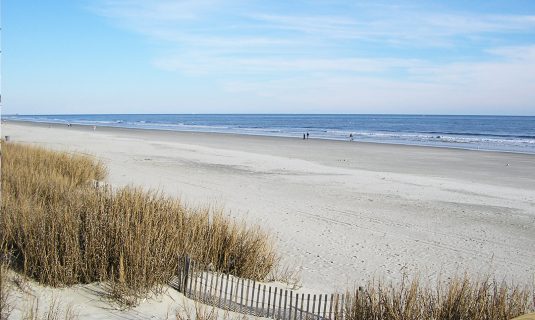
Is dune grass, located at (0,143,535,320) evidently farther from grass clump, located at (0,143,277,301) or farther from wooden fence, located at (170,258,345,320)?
wooden fence, located at (170,258,345,320)

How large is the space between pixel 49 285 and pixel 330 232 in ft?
20.0

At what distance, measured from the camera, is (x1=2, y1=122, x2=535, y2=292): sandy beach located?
7.93 meters

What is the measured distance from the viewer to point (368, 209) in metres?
12.4

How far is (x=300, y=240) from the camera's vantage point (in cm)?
914

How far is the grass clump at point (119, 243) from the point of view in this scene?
4.91 m

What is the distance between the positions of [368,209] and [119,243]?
8.35 m

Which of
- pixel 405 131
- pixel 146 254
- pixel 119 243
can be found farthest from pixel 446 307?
pixel 405 131

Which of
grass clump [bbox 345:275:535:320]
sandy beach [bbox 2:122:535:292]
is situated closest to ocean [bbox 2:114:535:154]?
sandy beach [bbox 2:122:535:292]

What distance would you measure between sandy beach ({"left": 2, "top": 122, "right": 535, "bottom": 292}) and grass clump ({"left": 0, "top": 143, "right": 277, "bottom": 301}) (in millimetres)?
1301

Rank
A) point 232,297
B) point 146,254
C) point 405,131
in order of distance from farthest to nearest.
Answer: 1. point 405,131
2. point 232,297
3. point 146,254

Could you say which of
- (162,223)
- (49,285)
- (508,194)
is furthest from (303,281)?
(508,194)

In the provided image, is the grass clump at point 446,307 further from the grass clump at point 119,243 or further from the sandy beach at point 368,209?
the sandy beach at point 368,209

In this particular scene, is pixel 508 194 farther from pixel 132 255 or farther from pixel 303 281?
pixel 132 255

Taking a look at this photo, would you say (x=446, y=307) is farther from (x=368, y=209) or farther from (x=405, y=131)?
(x=405, y=131)
